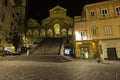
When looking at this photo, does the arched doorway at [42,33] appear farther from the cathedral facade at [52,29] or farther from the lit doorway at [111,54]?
the lit doorway at [111,54]

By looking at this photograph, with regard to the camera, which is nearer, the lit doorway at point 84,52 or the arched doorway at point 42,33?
the lit doorway at point 84,52

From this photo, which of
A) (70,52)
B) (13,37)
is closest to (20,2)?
(13,37)

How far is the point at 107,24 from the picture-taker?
72.6 ft

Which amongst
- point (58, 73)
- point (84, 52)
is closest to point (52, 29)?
point (84, 52)

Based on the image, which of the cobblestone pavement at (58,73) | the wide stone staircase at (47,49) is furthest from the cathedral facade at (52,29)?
the cobblestone pavement at (58,73)

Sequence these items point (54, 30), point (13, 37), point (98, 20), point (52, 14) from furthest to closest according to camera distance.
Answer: point (52, 14), point (54, 30), point (13, 37), point (98, 20)

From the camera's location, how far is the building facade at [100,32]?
21422mm

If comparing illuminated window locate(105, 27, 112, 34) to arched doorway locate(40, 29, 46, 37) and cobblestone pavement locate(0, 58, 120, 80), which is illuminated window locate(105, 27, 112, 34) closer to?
cobblestone pavement locate(0, 58, 120, 80)

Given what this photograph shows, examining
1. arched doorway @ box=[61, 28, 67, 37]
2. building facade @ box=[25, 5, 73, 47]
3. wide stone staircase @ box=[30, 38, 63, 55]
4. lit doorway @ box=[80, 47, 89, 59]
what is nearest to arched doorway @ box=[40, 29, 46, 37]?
building facade @ box=[25, 5, 73, 47]

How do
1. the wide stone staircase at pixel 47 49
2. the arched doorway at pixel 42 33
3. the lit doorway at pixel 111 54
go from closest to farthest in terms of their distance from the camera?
the wide stone staircase at pixel 47 49 → the lit doorway at pixel 111 54 → the arched doorway at pixel 42 33

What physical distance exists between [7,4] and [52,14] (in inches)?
750

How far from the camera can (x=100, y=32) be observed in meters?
22.4

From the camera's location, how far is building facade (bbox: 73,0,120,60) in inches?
843

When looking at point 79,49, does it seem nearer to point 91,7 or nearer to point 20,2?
point 91,7
